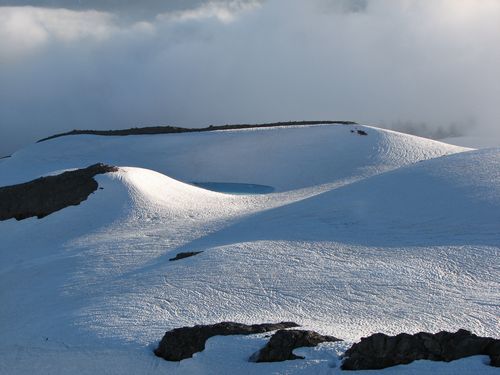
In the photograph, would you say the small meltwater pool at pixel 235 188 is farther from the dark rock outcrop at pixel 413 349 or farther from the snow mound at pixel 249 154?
the dark rock outcrop at pixel 413 349

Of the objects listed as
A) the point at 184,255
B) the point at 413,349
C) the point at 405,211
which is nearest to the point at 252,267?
the point at 184,255

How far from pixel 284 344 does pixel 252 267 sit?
19.7 feet

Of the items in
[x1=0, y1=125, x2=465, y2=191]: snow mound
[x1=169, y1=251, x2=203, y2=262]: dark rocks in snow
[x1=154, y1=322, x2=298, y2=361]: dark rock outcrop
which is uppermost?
[x1=0, y1=125, x2=465, y2=191]: snow mound

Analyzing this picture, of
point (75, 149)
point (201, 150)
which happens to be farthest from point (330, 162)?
point (75, 149)

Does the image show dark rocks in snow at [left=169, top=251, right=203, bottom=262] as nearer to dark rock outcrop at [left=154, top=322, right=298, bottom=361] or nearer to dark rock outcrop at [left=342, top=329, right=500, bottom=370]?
dark rock outcrop at [left=154, top=322, right=298, bottom=361]

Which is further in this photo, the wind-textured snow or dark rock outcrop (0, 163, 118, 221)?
dark rock outcrop (0, 163, 118, 221)

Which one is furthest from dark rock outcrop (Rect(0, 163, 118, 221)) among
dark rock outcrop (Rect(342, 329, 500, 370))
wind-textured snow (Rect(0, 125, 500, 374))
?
dark rock outcrop (Rect(342, 329, 500, 370))

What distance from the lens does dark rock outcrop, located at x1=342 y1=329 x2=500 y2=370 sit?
10.5 meters

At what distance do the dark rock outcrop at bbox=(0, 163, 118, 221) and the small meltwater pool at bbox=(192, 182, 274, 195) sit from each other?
5.77 meters

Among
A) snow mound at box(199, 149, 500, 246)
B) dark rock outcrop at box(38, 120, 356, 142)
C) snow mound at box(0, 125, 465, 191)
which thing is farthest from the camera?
dark rock outcrop at box(38, 120, 356, 142)

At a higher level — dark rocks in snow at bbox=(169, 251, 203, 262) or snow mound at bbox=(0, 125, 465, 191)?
snow mound at bbox=(0, 125, 465, 191)

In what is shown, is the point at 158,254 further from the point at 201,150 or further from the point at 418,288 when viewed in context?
the point at 201,150

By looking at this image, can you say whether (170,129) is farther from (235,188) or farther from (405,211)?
(405,211)

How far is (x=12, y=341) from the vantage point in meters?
14.7
